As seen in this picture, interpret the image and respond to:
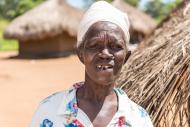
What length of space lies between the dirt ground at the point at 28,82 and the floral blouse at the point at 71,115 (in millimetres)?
5387

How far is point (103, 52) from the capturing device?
5.81ft

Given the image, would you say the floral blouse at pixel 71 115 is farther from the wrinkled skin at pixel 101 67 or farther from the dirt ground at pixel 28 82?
the dirt ground at pixel 28 82

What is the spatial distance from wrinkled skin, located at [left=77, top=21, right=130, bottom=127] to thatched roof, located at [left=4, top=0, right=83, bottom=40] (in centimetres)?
1522

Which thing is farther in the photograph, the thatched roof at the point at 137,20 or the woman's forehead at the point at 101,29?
the thatched roof at the point at 137,20

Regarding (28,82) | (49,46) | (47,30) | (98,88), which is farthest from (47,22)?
(98,88)

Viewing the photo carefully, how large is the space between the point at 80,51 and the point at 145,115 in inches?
13.2

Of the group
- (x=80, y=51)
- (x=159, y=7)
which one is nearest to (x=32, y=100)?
(x=80, y=51)

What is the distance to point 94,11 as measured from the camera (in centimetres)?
180

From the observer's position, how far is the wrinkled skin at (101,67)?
5.80 feet

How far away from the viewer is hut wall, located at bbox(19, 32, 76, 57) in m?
17.3

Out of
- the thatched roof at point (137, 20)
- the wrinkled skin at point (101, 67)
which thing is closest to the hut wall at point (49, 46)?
the thatched roof at point (137, 20)

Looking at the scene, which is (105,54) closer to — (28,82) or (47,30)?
(28,82)

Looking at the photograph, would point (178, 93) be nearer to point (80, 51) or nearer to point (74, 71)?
point (80, 51)

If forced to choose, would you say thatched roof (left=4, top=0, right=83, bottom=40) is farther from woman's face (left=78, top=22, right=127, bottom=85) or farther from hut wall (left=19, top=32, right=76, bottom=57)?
woman's face (left=78, top=22, right=127, bottom=85)
